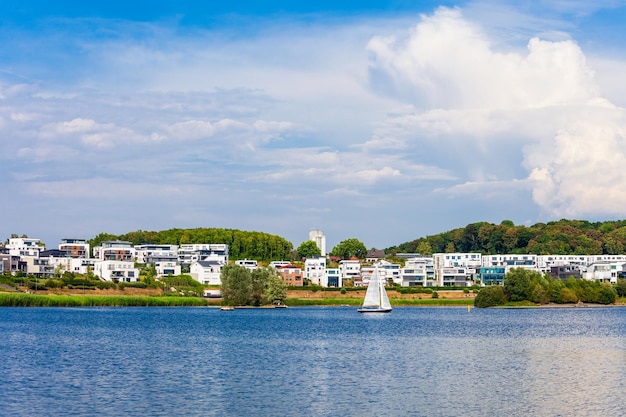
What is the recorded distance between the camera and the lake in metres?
32.5

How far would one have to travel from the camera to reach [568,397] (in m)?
35.3

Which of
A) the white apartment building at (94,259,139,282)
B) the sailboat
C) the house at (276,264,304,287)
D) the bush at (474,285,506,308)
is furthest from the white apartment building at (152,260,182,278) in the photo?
the sailboat

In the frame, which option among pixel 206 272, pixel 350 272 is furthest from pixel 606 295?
pixel 206 272

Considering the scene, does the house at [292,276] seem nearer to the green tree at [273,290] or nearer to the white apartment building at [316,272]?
the white apartment building at [316,272]

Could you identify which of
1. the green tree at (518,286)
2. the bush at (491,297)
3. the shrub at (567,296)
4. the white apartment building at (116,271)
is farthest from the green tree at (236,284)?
the shrub at (567,296)

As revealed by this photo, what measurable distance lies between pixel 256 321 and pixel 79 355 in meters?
43.0

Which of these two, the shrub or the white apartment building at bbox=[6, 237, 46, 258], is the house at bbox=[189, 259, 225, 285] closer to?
the white apartment building at bbox=[6, 237, 46, 258]

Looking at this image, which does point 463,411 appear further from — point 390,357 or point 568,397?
point 390,357

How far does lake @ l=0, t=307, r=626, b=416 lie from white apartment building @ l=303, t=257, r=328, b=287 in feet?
356

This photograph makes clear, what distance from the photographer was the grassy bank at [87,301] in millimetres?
112625

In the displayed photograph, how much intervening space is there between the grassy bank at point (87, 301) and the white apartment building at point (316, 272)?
Answer: 48700 mm

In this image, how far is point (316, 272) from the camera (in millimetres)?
189125

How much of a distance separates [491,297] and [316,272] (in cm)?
6006

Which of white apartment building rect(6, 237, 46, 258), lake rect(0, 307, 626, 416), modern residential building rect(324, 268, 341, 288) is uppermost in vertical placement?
white apartment building rect(6, 237, 46, 258)
